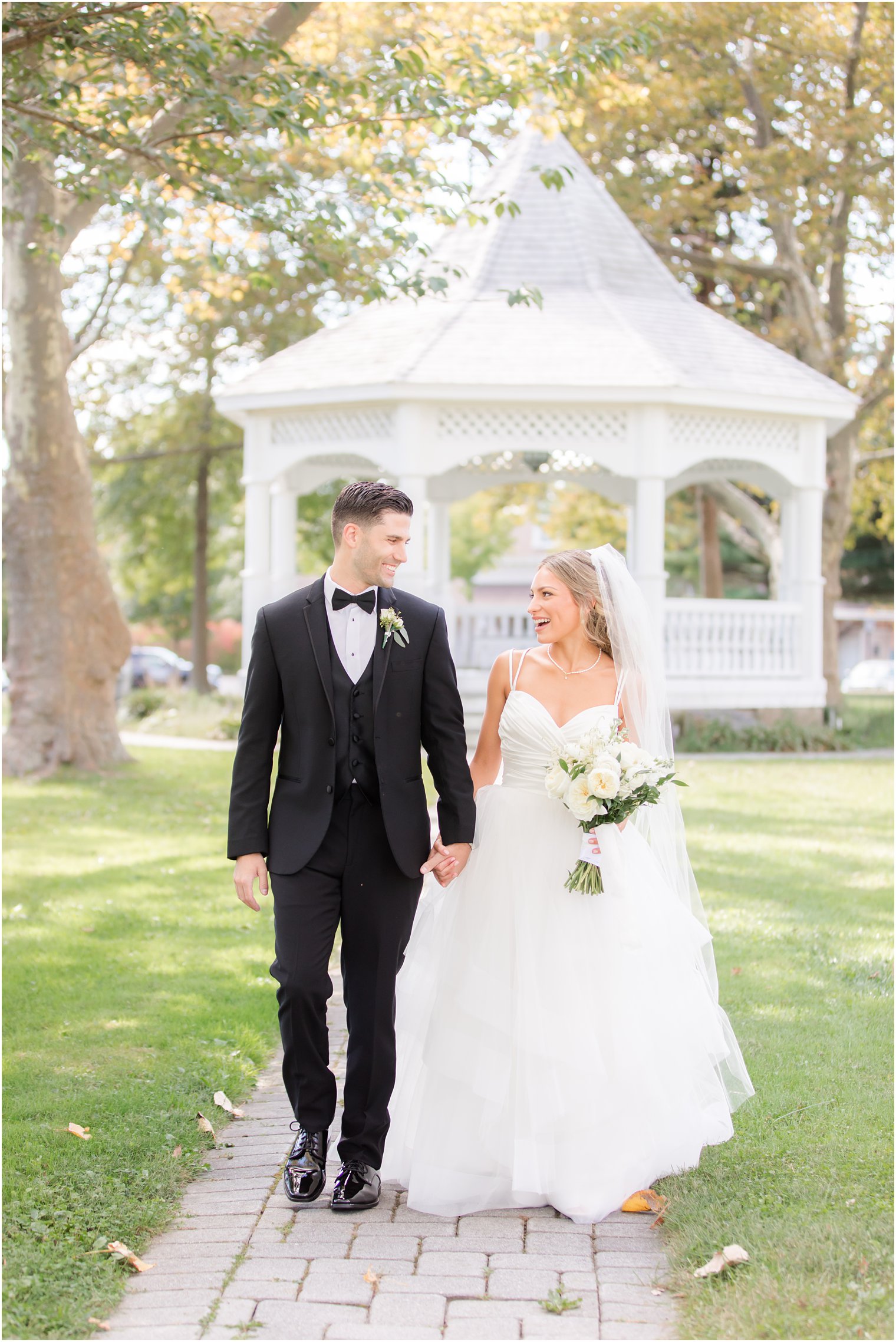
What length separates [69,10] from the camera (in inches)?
260

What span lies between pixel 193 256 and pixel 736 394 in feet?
29.0

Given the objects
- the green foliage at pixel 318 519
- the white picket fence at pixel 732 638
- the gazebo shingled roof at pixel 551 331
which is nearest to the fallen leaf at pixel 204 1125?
the gazebo shingled roof at pixel 551 331

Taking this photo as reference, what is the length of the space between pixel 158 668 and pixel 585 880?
115 feet

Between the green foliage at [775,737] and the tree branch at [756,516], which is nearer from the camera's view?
the green foliage at [775,737]

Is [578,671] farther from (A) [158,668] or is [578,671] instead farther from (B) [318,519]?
(A) [158,668]

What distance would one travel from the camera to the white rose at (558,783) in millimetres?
4141

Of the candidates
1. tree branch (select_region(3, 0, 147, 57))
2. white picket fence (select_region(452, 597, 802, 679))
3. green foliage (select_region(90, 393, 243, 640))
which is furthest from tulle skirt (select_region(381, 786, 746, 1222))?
green foliage (select_region(90, 393, 243, 640))

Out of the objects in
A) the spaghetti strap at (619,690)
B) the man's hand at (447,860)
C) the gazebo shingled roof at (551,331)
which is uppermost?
the gazebo shingled roof at (551,331)

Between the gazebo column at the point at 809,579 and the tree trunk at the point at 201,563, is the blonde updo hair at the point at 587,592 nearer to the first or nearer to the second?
the gazebo column at the point at 809,579

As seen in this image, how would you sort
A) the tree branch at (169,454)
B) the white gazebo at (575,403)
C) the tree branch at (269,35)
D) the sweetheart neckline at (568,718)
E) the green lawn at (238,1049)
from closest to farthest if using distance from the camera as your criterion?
1. the green lawn at (238,1049)
2. the sweetheart neckline at (568,718)
3. the tree branch at (269,35)
4. the white gazebo at (575,403)
5. the tree branch at (169,454)

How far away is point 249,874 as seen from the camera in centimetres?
404

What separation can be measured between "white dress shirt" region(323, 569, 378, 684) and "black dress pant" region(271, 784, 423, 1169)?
1.30ft

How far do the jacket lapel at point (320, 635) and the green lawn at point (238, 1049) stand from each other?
1.65 metres

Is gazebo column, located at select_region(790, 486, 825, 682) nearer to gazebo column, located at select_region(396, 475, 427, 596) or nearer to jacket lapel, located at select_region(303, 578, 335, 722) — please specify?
gazebo column, located at select_region(396, 475, 427, 596)
